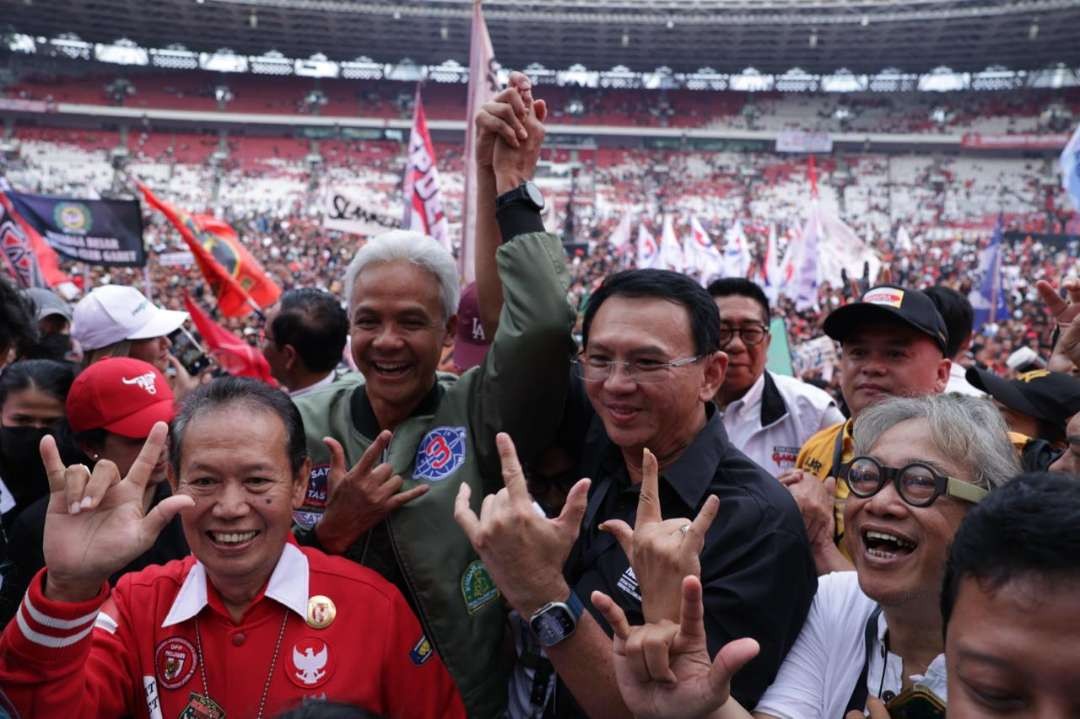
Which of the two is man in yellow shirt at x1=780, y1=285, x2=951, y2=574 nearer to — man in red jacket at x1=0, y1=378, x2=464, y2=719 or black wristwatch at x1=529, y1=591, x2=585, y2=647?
black wristwatch at x1=529, y1=591, x2=585, y2=647

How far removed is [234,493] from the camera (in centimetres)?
199

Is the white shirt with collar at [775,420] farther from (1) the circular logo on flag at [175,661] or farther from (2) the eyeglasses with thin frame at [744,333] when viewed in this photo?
(1) the circular logo on flag at [175,661]

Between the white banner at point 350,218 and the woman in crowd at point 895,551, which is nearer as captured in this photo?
the woman in crowd at point 895,551

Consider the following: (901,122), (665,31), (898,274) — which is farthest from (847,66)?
(898,274)

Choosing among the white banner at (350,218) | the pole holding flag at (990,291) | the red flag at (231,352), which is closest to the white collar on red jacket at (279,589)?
the red flag at (231,352)

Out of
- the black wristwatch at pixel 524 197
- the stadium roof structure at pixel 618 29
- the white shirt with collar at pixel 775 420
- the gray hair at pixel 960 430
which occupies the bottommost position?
the white shirt with collar at pixel 775 420

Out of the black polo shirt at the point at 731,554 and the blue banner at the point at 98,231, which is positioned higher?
the black polo shirt at the point at 731,554

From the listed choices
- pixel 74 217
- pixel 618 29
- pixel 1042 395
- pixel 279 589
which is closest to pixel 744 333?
pixel 1042 395

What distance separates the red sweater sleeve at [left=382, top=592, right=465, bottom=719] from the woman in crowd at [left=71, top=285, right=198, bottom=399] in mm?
2793

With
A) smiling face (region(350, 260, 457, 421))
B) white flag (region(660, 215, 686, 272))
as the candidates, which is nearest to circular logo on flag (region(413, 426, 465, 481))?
smiling face (region(350, 260, 457, 421))

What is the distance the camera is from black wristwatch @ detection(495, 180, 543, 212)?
2.32 metres

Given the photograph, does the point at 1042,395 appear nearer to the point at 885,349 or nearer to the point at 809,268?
the point at 885,349

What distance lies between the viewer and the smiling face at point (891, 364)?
3.19 m

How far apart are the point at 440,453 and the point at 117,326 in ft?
9.44
